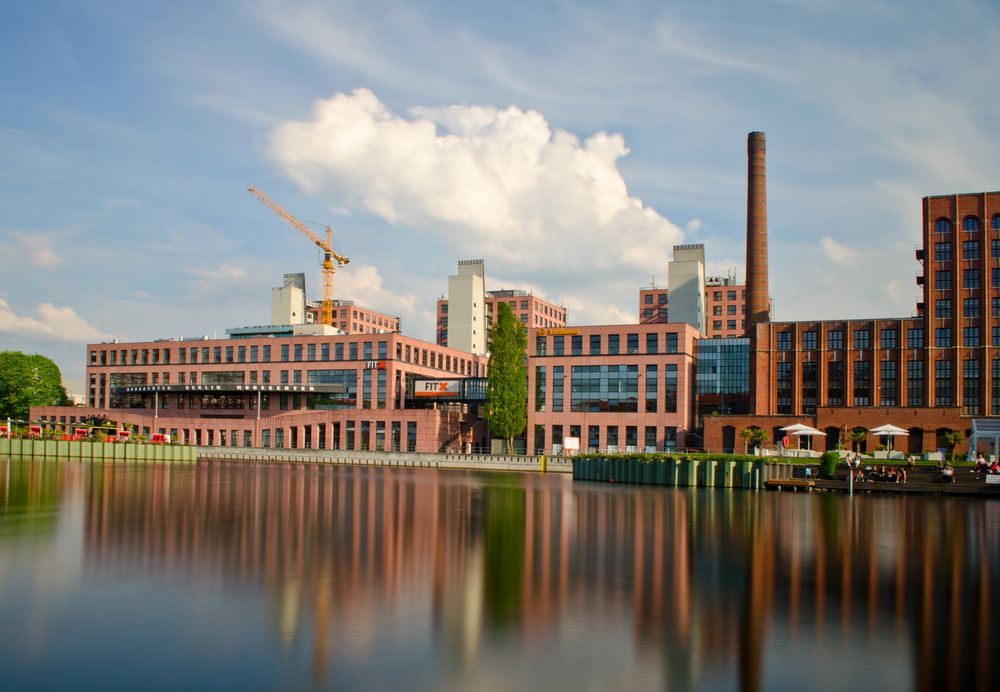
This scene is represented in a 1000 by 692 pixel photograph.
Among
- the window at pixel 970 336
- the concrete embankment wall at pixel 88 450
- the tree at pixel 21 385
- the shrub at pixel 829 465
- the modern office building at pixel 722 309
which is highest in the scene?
the modern office building at pixel 722 309

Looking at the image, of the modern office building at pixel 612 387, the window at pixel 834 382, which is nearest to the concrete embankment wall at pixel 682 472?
the modern office building at pixel 612 387

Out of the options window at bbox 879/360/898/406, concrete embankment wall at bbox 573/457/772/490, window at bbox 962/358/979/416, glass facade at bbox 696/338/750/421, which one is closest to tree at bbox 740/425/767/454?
glass facade at bbox 696/338/750/421

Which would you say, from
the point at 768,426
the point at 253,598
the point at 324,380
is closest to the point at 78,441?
the point at 324,380

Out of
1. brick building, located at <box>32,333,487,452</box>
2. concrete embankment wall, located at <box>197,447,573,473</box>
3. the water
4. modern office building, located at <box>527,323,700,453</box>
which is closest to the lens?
the water

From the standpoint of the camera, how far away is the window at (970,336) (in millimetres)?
93625

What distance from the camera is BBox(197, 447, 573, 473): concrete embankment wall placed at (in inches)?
3791

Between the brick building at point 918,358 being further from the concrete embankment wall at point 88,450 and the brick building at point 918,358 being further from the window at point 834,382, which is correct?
the concrete embankment wall at point 88,450

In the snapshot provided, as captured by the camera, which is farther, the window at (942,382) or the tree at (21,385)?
the tree at (21,385)

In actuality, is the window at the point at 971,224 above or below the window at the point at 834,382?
above

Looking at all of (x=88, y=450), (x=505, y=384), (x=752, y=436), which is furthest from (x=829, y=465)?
(x=88, y=450)

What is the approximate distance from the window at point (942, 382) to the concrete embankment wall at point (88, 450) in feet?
259

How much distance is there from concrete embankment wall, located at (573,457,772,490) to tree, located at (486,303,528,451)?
30.5 meters

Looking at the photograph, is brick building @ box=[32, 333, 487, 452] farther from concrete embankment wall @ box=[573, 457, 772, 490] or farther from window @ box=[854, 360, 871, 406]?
window @ box=[854, 360, 871, 406]

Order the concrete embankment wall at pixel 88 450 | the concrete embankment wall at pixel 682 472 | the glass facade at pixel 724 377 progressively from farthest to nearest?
the glass facade at pixel 724 377, the concrete embankment wall at pixel 88 450, the concrete embankment wall at pixel 682 472
